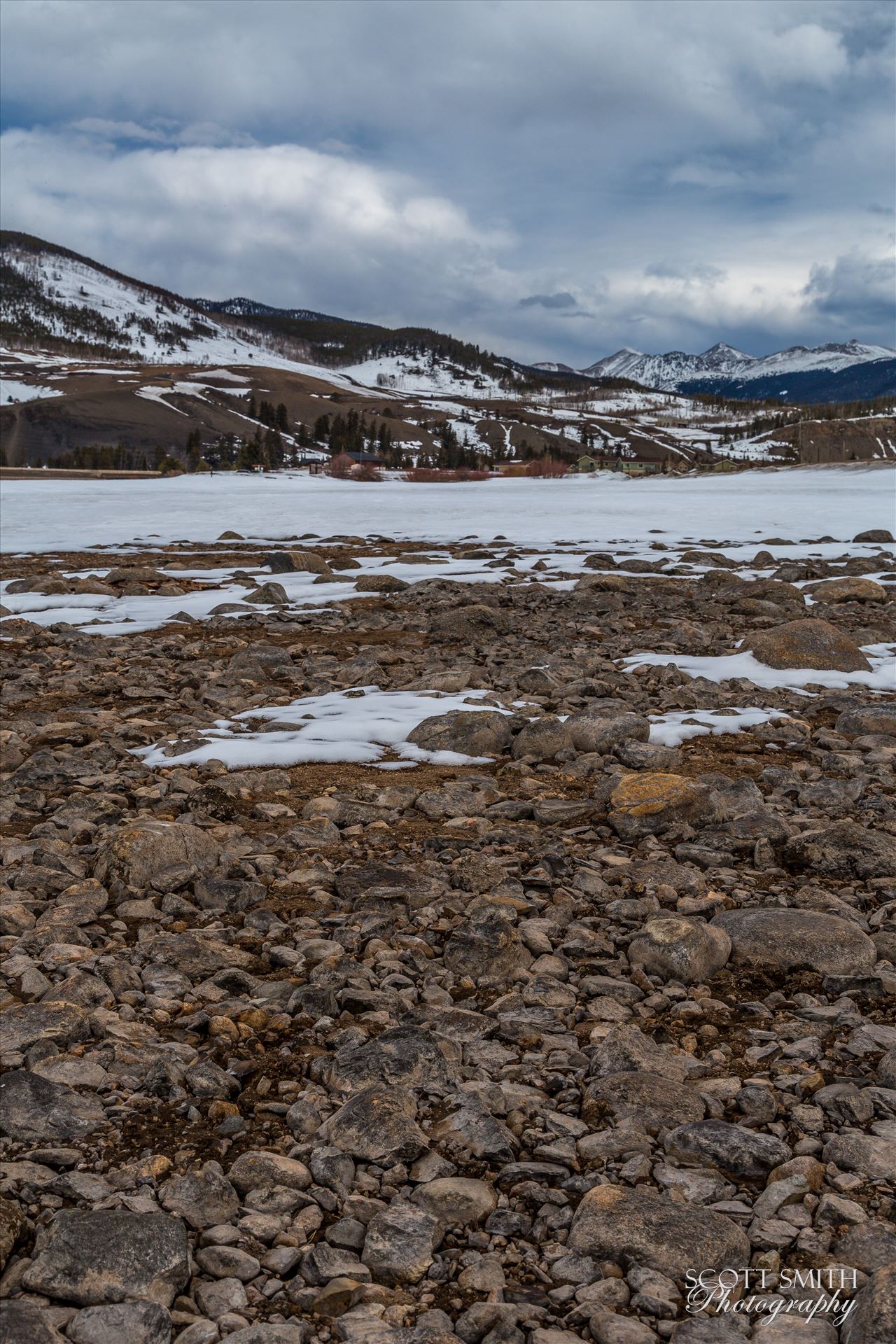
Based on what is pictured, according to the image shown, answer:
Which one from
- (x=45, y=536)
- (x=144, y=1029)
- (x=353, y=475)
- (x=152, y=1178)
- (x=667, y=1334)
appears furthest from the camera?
(x=353, y=475)

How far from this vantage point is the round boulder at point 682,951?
4.16 m

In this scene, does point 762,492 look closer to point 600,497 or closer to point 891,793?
point 600,497

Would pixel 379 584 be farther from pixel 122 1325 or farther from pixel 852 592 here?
pixel 122 1325

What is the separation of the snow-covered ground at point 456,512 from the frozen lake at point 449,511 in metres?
0.08

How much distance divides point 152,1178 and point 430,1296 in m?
0.94

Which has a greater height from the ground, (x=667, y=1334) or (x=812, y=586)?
(x=812, y=586)

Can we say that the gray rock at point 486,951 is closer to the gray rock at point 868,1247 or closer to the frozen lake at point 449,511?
the gray rock at point 868,1247

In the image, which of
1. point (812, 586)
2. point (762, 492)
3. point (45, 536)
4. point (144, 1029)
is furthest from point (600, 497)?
point (144, 1029)

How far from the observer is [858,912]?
4.68m

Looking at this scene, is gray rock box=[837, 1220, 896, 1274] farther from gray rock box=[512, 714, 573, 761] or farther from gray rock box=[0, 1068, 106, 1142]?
gray rock box=[512, 714, 573, 761]

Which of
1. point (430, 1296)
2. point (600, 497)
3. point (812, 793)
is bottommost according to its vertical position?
point (430, 1296)

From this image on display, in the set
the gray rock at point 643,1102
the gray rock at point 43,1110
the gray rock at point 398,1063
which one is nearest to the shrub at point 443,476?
the gray rock at point 398,1063

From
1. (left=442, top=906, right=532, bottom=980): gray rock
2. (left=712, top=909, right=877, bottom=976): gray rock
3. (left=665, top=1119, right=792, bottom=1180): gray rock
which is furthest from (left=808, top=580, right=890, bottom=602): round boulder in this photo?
(left=665, top=1119, right=792, bottom=1180): gray rock

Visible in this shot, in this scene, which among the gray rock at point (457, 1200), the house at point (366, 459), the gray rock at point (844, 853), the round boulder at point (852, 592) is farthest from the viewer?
the house at point (366, 459)
